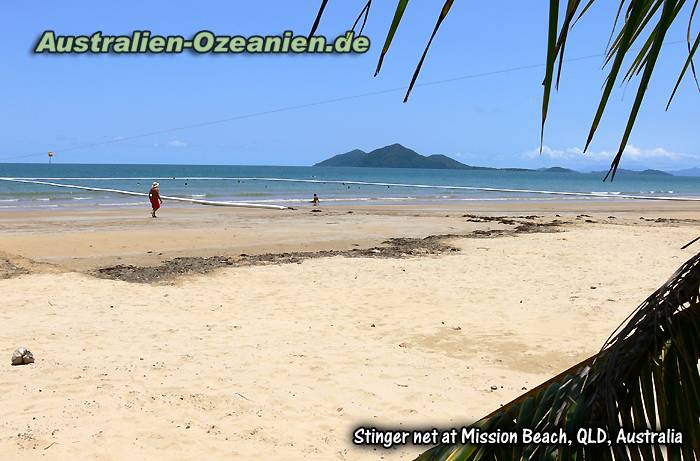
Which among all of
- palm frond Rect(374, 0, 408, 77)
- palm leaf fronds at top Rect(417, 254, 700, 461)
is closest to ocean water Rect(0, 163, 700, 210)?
palm leaf fronds at top Rect(417, 254, 700, 461)

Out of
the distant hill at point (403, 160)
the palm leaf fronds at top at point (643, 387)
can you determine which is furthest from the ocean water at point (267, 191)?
the distant hill at point (403, 160)

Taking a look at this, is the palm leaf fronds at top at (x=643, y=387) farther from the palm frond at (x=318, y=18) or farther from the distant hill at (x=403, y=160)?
the distant hill at (x=403, y=160)

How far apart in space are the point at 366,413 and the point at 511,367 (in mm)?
1592

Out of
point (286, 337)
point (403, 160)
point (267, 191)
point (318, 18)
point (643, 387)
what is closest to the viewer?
point (318, 18)

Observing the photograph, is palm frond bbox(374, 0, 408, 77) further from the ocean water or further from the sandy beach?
the ocean water

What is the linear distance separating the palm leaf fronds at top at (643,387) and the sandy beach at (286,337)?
3.15 m

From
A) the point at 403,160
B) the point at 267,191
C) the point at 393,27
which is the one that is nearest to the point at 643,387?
the point at 393,27

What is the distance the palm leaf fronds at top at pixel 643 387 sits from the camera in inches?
37.9

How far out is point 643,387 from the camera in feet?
3.23

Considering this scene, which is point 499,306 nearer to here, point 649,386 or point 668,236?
point 649,386

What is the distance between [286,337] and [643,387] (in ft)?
18.3

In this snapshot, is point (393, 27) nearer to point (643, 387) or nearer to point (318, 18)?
point (318, 18)

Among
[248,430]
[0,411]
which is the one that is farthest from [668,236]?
[0,411]

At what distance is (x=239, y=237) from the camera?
15508mm
